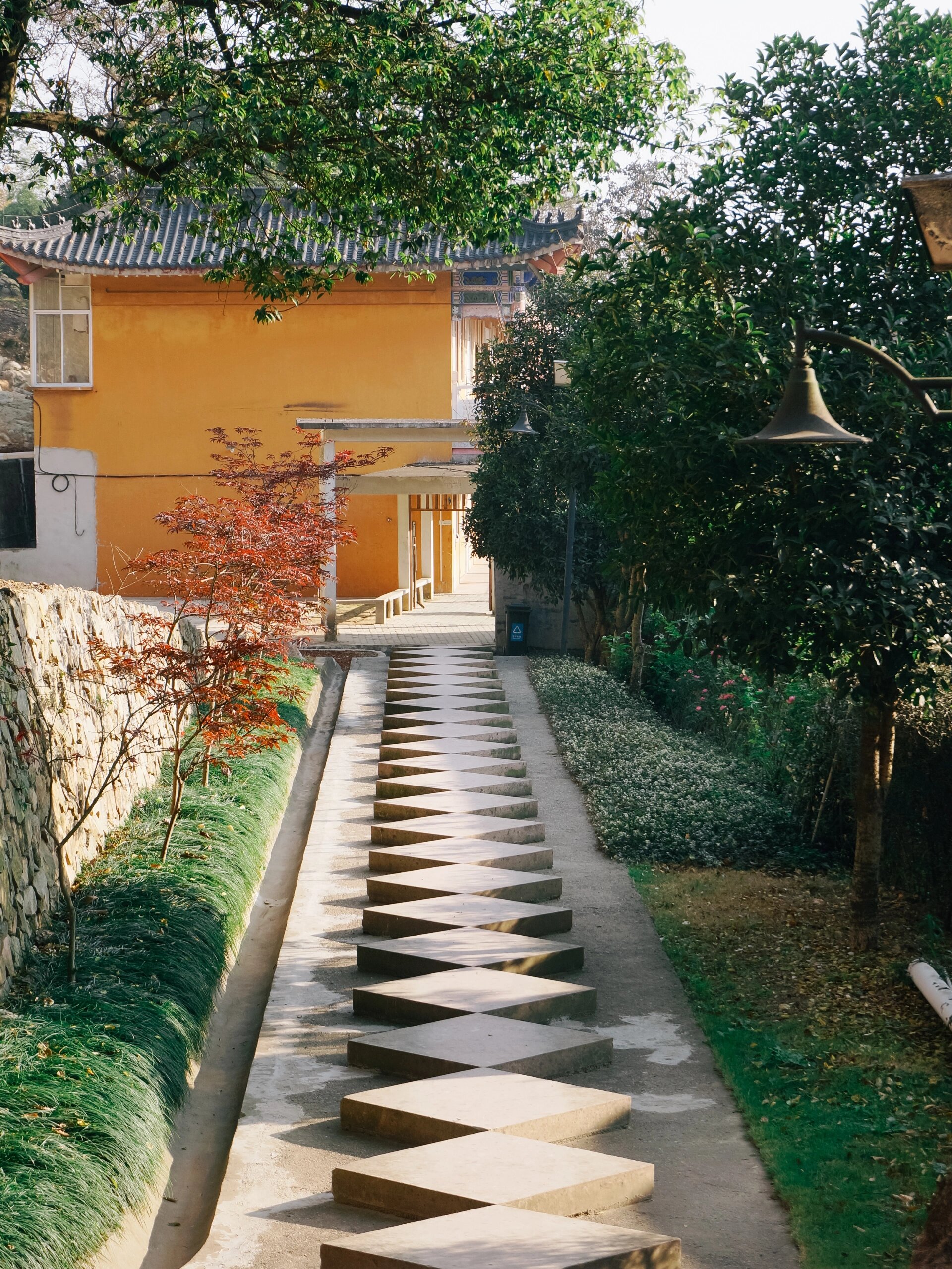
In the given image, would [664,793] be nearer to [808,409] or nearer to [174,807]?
[174,807]

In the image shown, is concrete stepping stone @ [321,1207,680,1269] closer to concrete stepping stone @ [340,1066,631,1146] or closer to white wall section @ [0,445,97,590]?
concrete stepping stone @ [340,1066,631,1146]

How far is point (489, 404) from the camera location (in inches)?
596

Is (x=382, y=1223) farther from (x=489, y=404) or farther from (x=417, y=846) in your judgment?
(x=489, y=404)

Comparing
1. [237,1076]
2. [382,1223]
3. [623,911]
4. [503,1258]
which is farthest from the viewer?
[623,911]

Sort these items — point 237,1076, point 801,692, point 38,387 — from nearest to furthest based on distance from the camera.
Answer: point 237,1076
point 801,692
point 38,387

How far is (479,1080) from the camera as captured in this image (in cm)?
476

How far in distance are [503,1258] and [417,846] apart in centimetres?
444

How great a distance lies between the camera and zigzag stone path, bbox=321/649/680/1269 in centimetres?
374

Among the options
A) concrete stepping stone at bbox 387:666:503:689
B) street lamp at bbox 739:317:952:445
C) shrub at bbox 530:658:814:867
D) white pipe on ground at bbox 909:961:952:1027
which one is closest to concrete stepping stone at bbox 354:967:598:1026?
white pipe on ground at bbox 909:961:952:1027

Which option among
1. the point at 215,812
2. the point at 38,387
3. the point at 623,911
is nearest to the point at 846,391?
the point at 623,911

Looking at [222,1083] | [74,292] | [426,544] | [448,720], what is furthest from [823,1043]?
[426,544]

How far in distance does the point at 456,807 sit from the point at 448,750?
1.92 metres

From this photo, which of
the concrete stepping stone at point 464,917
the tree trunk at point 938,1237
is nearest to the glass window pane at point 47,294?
the concrete stepping stone at point 464,917

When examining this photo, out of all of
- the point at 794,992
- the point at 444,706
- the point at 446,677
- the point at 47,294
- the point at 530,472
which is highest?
the point at 47,294
